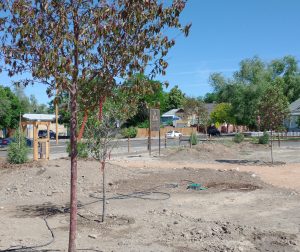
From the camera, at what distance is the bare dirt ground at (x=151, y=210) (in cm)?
753

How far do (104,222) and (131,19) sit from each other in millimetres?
4946

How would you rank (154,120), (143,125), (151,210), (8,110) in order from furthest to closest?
1. (143,125)
2. (8,110)
3. (154,120)
4. (151,210)

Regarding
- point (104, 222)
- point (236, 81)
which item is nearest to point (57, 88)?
point (104, 222)

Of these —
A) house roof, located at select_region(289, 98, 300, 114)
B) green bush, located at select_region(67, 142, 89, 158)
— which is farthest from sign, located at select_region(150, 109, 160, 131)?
house roof, located at select_region(289, 98, 300, 114)

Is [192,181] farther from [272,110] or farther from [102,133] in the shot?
[272,110]

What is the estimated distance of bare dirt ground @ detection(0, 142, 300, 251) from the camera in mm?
7531

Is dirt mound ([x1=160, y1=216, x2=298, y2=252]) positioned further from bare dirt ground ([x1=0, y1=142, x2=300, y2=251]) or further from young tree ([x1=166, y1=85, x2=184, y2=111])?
young tree ([x1=166, y1=85, x2=184, y2=111])

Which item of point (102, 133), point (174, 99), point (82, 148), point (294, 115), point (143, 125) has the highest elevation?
point (174, 99)

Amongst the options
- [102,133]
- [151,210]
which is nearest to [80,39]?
[102,133]

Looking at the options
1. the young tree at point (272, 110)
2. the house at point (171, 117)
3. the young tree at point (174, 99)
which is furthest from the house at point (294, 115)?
the young tree at point (174, 99)

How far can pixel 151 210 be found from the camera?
10.3 metres

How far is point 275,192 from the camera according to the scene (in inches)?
504

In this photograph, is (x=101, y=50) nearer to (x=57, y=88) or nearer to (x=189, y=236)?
(x=57, y=88)

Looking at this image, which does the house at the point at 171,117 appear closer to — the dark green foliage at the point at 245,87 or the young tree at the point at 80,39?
the dark green foliage at the point at 245,87
